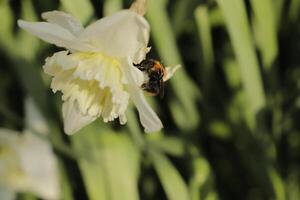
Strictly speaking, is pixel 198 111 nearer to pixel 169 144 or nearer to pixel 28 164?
pixel 169 144

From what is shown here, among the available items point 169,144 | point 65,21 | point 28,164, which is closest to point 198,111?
point 169,144

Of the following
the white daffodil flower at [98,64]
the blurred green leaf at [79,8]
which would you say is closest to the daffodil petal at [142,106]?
the white daffodil flower at [98,64]

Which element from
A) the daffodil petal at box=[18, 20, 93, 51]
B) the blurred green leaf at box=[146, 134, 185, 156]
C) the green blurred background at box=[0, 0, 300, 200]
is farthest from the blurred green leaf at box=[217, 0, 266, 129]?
the daffodil petal at box=[18, 20, 93, 51]

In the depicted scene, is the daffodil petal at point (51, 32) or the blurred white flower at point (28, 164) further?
the blurred white flower at point (28, 164)

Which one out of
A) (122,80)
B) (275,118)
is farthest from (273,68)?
(122,80)

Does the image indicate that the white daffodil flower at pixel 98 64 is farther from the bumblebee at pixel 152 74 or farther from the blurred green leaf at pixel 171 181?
the blurred green leaf at pixel 171 181

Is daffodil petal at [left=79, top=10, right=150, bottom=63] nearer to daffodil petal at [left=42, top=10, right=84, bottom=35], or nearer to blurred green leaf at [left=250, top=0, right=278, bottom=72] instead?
daffodil petal at [left=42, top=10, right=84, bottom=35]
